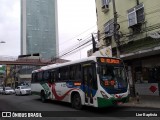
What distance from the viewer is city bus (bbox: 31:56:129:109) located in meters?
12.6

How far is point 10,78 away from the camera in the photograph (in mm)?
96250

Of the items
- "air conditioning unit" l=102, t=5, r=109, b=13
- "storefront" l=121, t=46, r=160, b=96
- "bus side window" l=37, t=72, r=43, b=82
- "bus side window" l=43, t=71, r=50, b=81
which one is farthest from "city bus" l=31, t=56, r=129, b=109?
"air conditioning unit" l=102, t=5, r=109, b=13

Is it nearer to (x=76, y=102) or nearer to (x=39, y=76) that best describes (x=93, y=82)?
(x=76, y=102)

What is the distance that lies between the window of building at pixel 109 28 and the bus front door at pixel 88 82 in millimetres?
9443

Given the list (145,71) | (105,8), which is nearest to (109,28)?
(105,8)

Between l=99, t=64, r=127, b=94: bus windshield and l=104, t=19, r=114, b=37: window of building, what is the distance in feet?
29.8

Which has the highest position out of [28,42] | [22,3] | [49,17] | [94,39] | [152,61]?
[22,3]

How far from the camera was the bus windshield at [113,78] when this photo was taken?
12.7m

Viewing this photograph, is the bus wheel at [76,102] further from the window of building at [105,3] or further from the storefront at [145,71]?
the window of building at [105,3]

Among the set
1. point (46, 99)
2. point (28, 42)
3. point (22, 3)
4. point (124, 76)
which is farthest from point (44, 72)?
point (22, 3)

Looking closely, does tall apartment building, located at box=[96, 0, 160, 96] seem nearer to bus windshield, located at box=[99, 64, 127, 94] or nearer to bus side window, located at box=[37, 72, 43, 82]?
bus windshield, located at box=[99, 64, 127, 94]

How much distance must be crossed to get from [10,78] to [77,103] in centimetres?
8651

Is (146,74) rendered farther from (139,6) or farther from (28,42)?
(28,42)

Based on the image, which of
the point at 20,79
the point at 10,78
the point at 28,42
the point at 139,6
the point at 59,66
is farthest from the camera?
the point at 10,78
